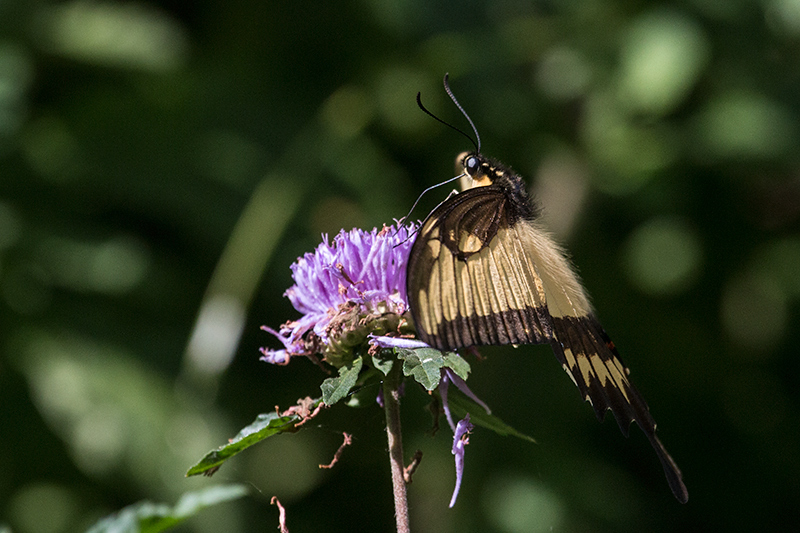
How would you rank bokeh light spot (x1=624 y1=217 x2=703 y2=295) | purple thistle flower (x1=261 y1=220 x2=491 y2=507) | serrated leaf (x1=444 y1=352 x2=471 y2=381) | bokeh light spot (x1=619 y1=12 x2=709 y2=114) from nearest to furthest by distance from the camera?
serrated leaf (x1=444 y1=352 x2=471 y2=381), purple thistle flower (x1=261 y1=220 x2=491 y2=507), bokeh light spot (x1=619 y1=12 x2=709 y2=114), bokeh light spot (x1=624 y1=217 x2=703 y2=295)

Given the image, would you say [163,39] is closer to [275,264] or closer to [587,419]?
[275,264]

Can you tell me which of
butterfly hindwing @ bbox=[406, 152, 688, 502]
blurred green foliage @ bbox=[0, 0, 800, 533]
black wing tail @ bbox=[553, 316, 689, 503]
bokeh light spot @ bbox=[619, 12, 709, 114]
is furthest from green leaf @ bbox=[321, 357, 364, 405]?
bokeh light spot @ bbox=[619, 12, 709, 114]

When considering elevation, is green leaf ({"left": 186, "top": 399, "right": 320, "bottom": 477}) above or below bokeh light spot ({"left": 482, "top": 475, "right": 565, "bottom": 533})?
above

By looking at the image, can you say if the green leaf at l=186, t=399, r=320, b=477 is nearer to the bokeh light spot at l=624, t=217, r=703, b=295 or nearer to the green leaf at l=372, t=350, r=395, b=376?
the green leaf at l=372, t=350, r=395, b=376

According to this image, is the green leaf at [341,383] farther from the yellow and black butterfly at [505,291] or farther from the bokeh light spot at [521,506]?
the bokeh light spot at [521,506]

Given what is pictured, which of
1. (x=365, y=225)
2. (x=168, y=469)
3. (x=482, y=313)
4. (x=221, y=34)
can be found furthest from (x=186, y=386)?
(x=482, y=313)
